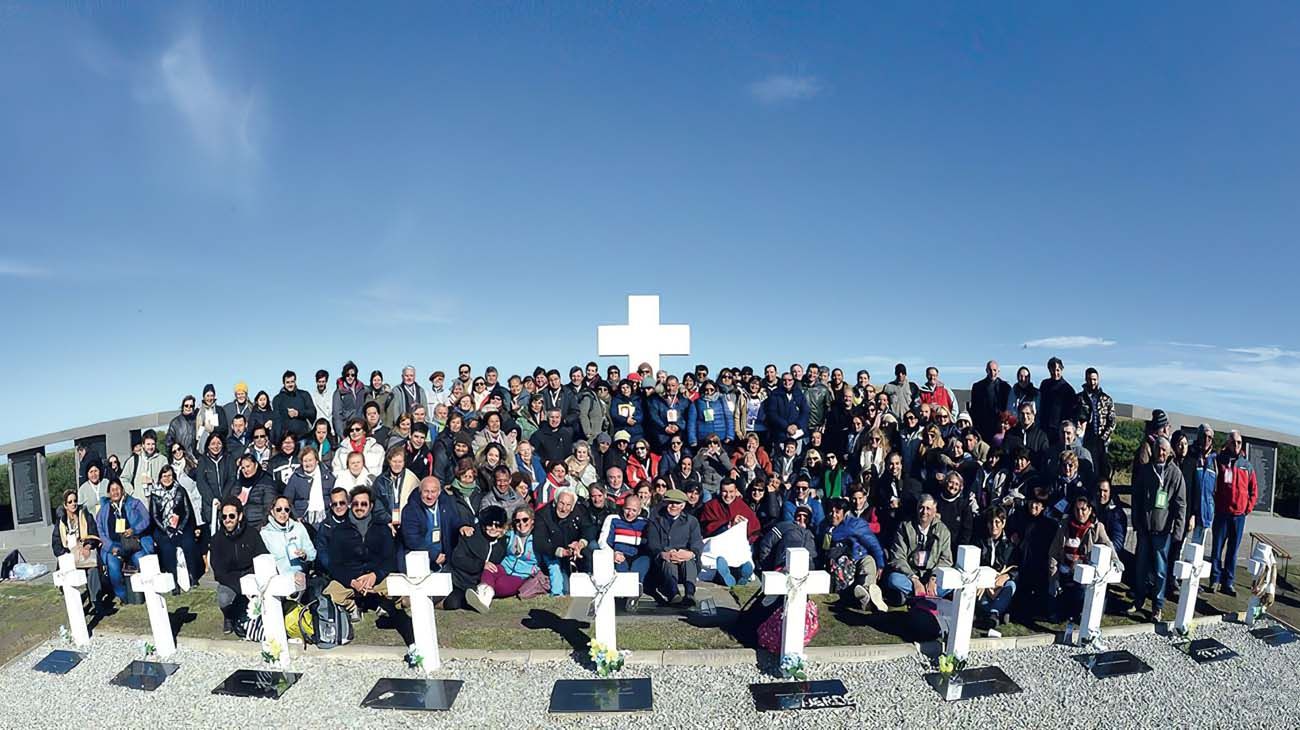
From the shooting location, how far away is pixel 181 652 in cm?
684

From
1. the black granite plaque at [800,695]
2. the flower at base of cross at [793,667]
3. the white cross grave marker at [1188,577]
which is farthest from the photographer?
the white cross grave marker at [1188,577]

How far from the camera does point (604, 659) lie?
6.20 metres

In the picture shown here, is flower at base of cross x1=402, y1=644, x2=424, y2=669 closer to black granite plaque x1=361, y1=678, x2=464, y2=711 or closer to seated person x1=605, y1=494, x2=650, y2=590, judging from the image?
black granite plaque x1=361, y1=678, x2=464, y2=711

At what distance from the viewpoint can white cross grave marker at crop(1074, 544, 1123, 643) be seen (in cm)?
677

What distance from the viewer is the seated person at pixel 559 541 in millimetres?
7965

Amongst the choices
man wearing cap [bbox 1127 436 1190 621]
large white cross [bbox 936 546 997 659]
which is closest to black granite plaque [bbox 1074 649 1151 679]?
large white cross [bbox 936 546 997 659]

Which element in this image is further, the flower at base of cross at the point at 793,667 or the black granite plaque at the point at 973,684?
the flower at base of cross at the point at 793,667

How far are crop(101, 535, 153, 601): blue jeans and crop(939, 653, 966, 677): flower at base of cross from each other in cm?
808

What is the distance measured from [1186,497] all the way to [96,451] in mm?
15593

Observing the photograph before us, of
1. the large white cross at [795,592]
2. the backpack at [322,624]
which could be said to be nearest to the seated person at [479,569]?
the backpack at [322,624]

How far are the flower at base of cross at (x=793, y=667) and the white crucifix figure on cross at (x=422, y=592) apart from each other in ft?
9.19

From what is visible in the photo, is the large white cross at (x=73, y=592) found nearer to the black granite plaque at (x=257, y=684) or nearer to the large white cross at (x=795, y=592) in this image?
the black granite plaque at (x=257, y=684)

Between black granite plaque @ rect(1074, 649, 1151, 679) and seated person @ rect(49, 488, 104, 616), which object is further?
seated person @ rect(49, 488, 104, 616)

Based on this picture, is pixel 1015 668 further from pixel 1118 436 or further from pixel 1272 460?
pixel 1118 436
